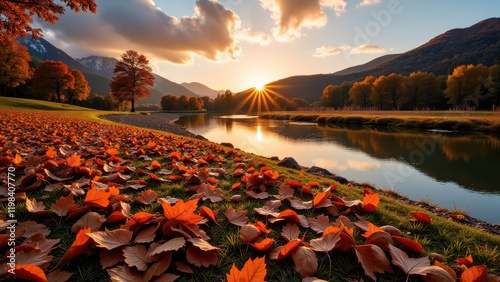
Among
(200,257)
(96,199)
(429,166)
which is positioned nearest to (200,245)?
(200,257)

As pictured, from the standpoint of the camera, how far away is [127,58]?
135 ft

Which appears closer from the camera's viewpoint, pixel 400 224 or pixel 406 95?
pixel 400 224

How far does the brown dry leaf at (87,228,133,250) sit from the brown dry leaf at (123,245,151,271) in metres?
0.06

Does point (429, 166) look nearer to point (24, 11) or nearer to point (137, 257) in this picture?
point (137, 257)

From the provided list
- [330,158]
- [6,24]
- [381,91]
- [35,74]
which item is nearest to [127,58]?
[35,74]

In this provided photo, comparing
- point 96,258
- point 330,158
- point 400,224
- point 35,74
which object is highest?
point 35,74

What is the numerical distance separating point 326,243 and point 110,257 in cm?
121

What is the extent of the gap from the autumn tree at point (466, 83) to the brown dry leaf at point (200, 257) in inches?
2356

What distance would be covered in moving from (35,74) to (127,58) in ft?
69.0

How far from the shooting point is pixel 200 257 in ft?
4.45

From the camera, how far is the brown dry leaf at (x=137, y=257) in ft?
3.86

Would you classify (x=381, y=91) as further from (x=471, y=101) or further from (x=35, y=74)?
(x=35, y=74)

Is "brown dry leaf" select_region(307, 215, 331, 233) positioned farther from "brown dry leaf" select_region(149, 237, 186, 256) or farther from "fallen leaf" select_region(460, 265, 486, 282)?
"brown dry leaf" select_region(149, 237, 186, 256)

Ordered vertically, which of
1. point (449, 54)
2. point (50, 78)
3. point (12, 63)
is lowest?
point (50, 78)
